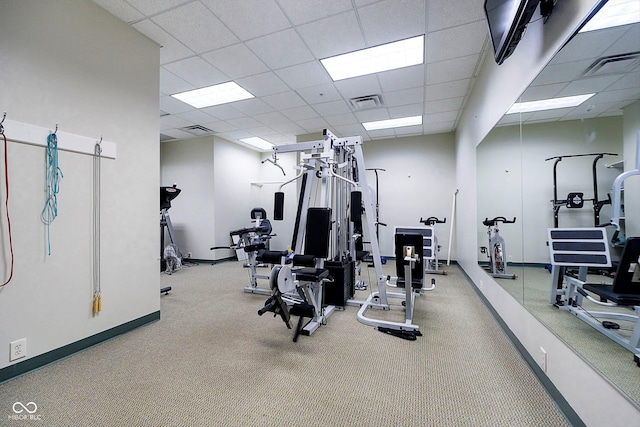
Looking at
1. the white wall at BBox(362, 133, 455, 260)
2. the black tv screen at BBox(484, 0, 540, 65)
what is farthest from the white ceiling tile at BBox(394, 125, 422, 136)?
the black tv screen at BBox(484, 0, 540, 65)

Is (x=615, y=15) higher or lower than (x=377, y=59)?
lower

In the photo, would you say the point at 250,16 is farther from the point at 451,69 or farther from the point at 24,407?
the point at 24,407

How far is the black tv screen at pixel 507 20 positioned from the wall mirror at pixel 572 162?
273 millimetres

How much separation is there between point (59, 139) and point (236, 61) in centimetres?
201

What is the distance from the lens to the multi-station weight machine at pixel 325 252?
257 cm

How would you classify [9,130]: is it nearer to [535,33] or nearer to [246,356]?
[246,356]

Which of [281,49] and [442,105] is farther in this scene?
[442,105]

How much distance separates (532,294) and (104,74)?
407 cm

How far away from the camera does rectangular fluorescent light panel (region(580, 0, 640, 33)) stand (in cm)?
108

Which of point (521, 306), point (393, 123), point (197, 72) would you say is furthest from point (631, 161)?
point (393, 123)

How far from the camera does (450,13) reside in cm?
249

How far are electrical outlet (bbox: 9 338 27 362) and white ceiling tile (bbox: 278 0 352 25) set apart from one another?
3.32 metres

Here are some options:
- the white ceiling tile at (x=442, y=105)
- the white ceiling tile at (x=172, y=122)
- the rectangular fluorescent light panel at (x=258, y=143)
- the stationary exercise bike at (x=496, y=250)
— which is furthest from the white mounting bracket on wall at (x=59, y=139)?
the white ceiling tile at (x=442, y=105)

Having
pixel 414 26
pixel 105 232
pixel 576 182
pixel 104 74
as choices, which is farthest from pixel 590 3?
pixel 105 232
